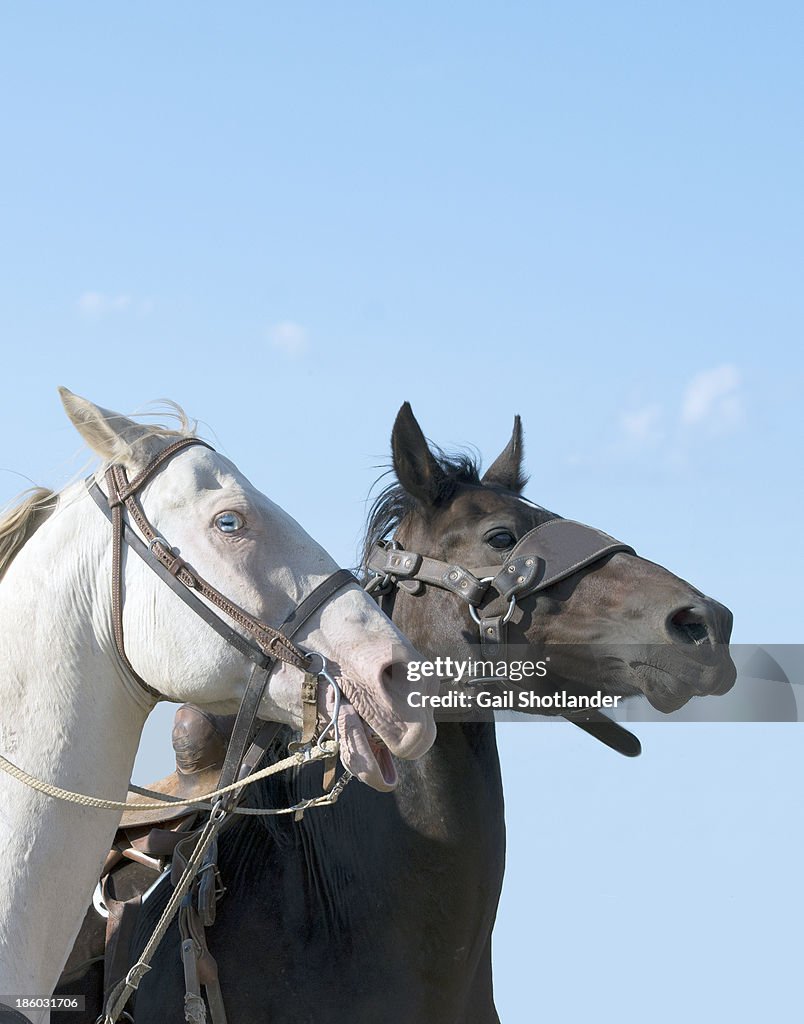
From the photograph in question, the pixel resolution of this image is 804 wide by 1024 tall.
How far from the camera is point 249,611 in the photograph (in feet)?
11.4

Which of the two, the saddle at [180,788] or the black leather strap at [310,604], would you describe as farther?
the saddle at [180,788]

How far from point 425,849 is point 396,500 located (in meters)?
1.54

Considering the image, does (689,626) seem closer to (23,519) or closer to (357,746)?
(357,746)

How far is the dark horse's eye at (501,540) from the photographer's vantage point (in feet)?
17.0

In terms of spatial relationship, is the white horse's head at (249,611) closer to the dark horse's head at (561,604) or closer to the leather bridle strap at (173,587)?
the leather bridle strap at (173,587)

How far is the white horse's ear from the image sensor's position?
371 cm

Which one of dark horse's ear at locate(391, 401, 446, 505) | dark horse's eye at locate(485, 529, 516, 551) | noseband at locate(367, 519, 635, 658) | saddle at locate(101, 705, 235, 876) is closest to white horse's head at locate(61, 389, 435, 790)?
saddle at locate(101, 705, 235, 876)

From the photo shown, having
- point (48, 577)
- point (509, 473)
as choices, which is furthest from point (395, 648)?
point (509, 473)

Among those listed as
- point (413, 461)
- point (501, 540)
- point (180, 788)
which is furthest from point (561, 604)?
point (180, 788)

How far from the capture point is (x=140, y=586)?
3.53 m

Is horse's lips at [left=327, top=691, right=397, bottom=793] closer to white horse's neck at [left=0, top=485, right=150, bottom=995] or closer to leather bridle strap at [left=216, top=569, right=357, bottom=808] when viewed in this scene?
leather bridle strap at [left=216, top=569, right=357, bottom=808]

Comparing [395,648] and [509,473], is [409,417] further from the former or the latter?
[395,648]

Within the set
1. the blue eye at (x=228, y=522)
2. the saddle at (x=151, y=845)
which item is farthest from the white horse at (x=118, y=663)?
the saddle at (x=151, y=845)

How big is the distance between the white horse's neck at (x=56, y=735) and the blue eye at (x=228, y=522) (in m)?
0.33
